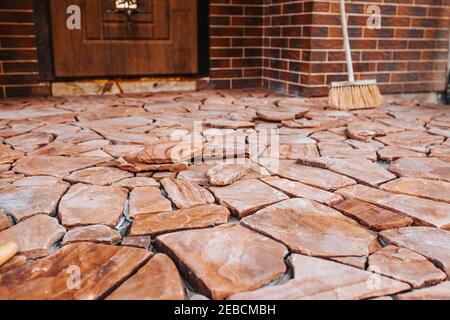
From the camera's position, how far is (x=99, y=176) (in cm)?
175

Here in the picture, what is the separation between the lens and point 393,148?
2184 millimetres

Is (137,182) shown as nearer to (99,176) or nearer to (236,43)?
(99,176)

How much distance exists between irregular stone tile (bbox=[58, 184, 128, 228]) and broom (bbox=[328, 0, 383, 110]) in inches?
83.7

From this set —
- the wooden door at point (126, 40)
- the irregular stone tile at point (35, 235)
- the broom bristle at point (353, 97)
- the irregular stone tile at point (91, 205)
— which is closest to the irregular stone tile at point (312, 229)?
the irregular stone tile at point (91, 205)

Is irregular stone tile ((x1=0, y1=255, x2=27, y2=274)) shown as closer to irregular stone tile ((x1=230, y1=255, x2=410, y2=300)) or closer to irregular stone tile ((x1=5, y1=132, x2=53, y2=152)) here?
irregular stone tile ((x1=230, y1=255, x2=410, y2=300))

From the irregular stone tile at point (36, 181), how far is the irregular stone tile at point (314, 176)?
0.89 meters

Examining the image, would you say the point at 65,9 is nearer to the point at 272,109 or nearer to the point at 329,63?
the point at 272,109

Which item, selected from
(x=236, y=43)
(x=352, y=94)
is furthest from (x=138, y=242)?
(x=236, y=43)

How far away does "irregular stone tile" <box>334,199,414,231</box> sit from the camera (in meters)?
1.33

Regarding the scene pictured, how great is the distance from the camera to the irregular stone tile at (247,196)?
4.71 ft

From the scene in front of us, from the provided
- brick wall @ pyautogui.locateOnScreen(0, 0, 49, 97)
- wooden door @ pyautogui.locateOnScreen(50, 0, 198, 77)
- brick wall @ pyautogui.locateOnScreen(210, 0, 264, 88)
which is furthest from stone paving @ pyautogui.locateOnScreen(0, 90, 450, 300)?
brick wall @ pyautogui.locateOnScreen(210, 0, 264, 88)
